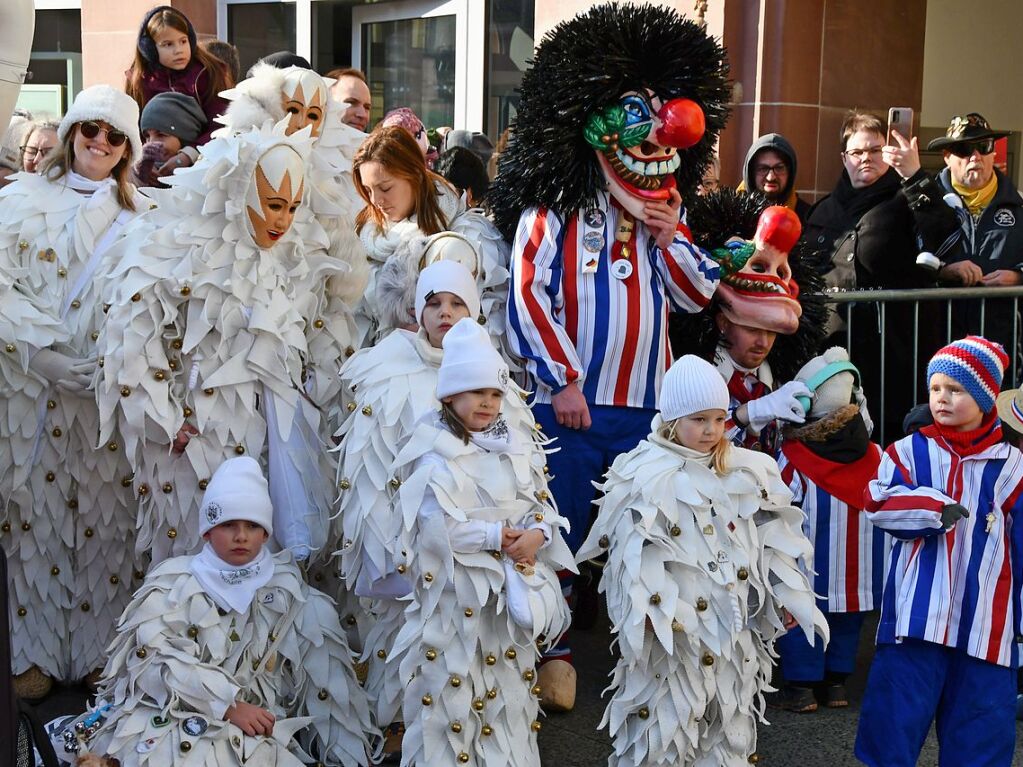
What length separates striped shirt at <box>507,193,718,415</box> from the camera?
15.2 ft

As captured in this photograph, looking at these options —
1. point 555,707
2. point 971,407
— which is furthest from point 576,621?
point 971,407

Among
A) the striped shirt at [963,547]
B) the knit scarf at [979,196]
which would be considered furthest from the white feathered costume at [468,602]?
the knit scarf at [979,196]

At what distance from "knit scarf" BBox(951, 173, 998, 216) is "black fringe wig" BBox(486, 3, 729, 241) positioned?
201 cm

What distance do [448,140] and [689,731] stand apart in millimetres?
4306

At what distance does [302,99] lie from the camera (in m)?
4.79

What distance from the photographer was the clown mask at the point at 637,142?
15.2 ft

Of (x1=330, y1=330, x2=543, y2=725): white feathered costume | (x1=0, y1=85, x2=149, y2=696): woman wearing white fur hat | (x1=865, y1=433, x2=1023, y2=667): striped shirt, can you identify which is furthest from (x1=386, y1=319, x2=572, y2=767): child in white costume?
(x1=0, y1=85, x2=149, y2=696): woman wearing white fur hat

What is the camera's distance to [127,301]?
428 centimetres

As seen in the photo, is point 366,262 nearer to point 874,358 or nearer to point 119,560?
point 119,560

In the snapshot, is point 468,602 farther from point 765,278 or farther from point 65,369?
point 765,278

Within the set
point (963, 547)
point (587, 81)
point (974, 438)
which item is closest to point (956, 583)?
point (963, 547)

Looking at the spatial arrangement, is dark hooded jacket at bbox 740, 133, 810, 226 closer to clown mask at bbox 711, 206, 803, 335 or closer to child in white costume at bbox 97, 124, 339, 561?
clown mask at bbox 711, 206, 803, 335

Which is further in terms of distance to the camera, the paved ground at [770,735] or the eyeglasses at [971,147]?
the eyeglasses at [971,147]

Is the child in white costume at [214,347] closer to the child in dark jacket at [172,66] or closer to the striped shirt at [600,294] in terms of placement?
the striped shirt at [600,294]
